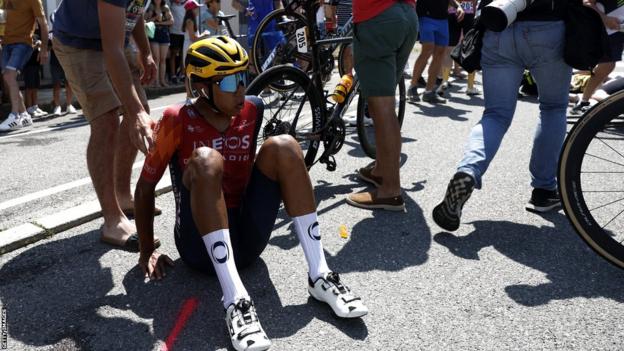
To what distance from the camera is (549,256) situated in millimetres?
2998

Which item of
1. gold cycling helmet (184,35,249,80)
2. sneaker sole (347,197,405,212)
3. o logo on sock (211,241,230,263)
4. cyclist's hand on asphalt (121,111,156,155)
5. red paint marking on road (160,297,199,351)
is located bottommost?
sneaker sole (347,197,405,212)

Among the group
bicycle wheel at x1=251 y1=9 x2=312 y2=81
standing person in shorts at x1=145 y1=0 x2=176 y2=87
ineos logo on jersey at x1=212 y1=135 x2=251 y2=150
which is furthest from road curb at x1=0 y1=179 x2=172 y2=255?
standing person in shorts at x1=145 y1=0 x2=176 y2=87

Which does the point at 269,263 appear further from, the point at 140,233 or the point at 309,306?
the point at 140,233

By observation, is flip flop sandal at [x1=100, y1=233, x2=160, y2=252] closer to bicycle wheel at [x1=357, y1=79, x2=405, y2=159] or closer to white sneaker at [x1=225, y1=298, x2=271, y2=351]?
white sneaker at [x1=225, y1=298, x2=271, y2=351]

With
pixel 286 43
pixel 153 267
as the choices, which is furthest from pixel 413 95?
pixel 153 267

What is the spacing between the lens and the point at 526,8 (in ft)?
10.4

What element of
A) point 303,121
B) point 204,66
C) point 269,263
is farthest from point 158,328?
point 303,121

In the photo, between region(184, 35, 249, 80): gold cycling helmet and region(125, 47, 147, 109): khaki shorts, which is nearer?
region(184, 35, 249, 80): gold cycling helmet

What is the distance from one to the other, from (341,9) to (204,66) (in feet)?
16.4

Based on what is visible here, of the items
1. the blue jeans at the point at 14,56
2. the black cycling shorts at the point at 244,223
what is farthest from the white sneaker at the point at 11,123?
the black cycling shorts at the point at 244,223

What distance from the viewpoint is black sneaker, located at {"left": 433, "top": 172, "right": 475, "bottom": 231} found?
3100 mm

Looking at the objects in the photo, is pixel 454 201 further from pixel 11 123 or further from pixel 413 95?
pixel 11 123

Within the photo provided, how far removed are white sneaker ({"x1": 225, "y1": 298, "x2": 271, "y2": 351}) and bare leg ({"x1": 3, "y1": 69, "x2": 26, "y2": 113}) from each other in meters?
6.14

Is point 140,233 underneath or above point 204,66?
underneath
